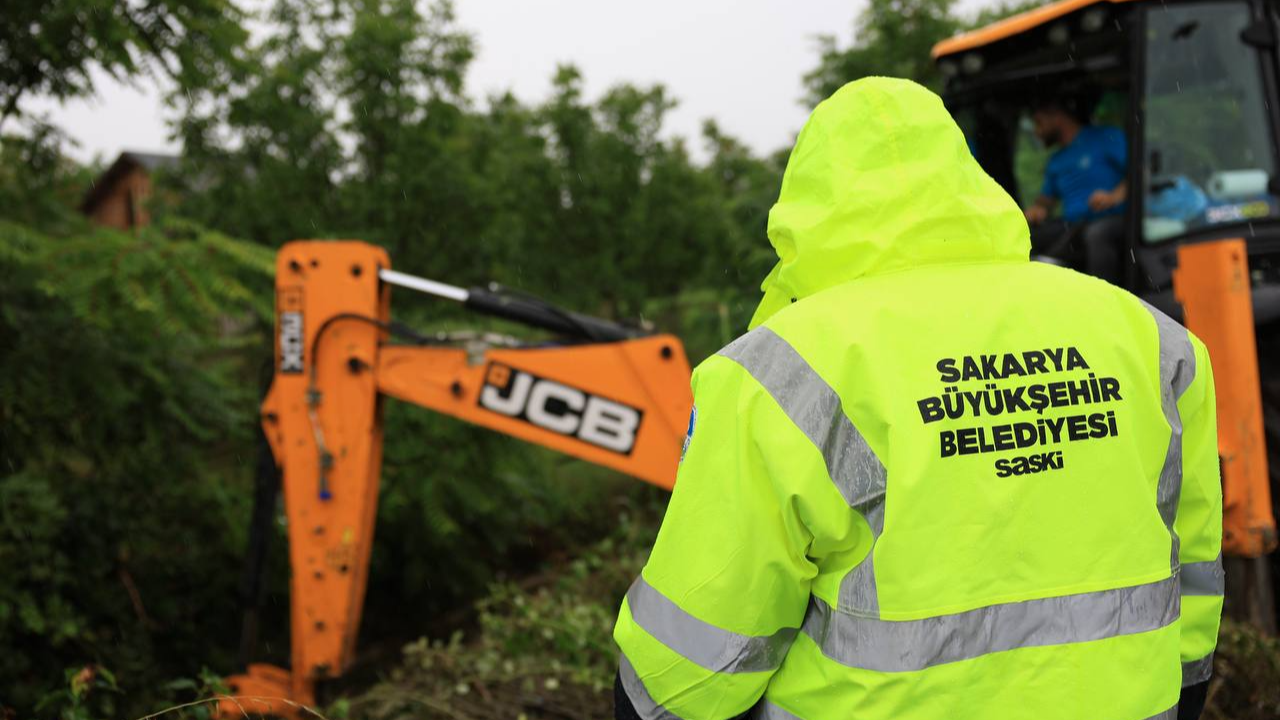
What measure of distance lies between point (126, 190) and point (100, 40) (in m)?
6.00

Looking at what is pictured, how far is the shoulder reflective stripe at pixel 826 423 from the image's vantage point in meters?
1.50

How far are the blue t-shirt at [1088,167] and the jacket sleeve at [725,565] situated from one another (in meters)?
3.63

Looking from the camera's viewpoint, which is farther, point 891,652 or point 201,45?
point 201,45

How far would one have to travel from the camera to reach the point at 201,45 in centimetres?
489

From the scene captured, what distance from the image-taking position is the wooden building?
21.6ft

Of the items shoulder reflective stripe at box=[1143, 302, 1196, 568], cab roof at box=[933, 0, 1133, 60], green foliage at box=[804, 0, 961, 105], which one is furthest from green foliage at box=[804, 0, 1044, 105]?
shoulder reflective stripe at box=[1143, 302, 1196, 568]

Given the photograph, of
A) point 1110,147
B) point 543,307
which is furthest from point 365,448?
point 1110,147

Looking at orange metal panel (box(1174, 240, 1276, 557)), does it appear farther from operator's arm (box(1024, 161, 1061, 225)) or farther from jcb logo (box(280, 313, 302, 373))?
jcb logo (box(280, 313, 302, 373))

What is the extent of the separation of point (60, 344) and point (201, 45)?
164 cm

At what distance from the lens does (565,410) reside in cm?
349

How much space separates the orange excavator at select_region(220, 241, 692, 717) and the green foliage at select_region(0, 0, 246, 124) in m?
1.86

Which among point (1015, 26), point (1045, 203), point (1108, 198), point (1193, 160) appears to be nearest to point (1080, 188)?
point (1108, 198)

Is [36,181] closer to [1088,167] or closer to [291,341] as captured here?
[291,341]

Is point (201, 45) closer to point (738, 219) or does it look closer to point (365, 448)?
point (365, 448)
